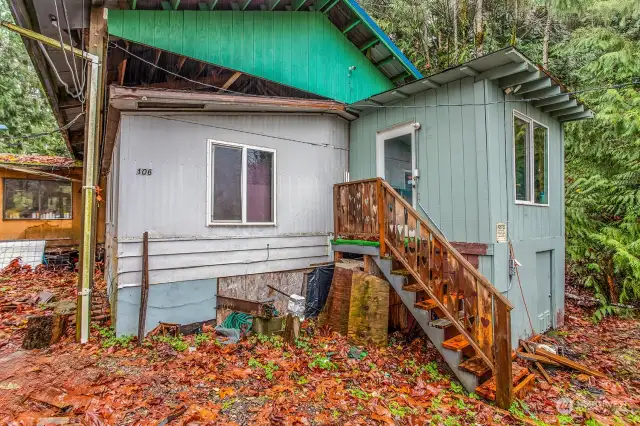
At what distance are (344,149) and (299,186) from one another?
1428mm

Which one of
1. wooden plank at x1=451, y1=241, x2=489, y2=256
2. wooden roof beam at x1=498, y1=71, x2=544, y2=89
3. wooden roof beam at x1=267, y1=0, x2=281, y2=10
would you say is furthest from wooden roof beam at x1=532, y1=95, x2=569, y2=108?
wooden roof beam at x1=267, y1=0, x2=281, y2=10

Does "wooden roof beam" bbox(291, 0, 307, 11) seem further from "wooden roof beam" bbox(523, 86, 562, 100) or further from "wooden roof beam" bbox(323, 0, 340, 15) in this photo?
"wooden roof beam" bbox(523, 86, 562, 100)

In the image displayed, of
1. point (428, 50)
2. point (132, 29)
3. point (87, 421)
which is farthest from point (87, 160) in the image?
point (428, 50)

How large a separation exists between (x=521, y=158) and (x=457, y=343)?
3489 millimetres

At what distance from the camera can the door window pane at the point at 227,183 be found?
555cm

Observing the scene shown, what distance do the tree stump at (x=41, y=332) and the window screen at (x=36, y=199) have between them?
930 cm

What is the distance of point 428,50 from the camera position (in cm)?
1354

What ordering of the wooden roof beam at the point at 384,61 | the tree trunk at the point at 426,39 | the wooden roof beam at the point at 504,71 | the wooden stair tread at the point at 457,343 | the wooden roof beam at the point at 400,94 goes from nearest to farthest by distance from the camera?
the wooden stair tread at the point at 457,343
the wooden roof beam at the point at 504,71
the wooden roof beam at the point at 400,94
the wooden roof beam at the point at 384,61
the tree trunk at the point at 426,39

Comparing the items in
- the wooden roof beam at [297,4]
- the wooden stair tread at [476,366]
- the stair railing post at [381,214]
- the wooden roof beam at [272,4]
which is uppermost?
the wooden roof beam at [297,4]

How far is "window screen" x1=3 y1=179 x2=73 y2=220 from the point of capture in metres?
11.4

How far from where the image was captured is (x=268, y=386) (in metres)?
3.74

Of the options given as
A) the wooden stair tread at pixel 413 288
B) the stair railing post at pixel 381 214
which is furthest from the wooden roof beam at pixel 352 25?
the wooden stair tread at pixel 413 288

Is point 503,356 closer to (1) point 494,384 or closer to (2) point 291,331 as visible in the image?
(1) point 494,384

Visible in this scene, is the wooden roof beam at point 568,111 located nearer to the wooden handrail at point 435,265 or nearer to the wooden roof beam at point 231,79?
the wooden handrail at point 435,265
